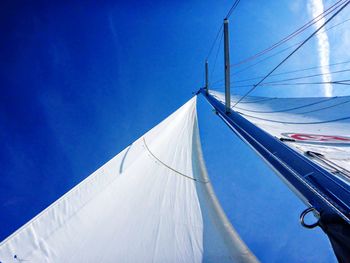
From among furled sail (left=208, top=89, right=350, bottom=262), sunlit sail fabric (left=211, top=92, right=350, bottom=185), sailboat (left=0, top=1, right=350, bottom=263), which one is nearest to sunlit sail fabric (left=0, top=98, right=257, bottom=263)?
sailboat (left=0, top=1, right=350, bottom=263)

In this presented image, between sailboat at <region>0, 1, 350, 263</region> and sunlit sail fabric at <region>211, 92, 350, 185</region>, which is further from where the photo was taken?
sunlit sail fabric at <region>211, 92, 350, 185</region>

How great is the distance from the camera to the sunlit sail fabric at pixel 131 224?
1.43 m

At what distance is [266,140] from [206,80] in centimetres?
435

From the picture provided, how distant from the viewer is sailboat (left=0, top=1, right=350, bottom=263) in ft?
4.01

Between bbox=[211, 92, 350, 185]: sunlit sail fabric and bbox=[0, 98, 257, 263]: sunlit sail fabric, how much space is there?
90cm

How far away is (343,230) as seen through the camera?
33.0 inches

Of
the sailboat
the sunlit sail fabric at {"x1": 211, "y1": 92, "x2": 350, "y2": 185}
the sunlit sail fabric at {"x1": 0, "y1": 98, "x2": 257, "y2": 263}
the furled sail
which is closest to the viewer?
the furled sail

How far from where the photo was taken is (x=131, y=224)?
1.76 metres

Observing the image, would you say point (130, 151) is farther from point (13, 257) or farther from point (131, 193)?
point (13, 257)

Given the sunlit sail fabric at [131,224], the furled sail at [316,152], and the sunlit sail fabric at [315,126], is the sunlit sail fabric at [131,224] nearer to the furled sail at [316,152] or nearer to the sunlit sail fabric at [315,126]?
the furled sail at [316,152]

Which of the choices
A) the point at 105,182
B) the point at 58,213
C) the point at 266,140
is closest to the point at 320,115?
the point at 266,140

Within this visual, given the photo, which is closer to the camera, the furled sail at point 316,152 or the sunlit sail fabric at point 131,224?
the furled sail at point 316,152

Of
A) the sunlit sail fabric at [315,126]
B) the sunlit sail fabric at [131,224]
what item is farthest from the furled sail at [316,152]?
the sunlit sail fabric at [131,224]

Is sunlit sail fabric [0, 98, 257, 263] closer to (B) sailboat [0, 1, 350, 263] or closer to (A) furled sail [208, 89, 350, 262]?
(B) sailboat [0, 1, 350, 263]
